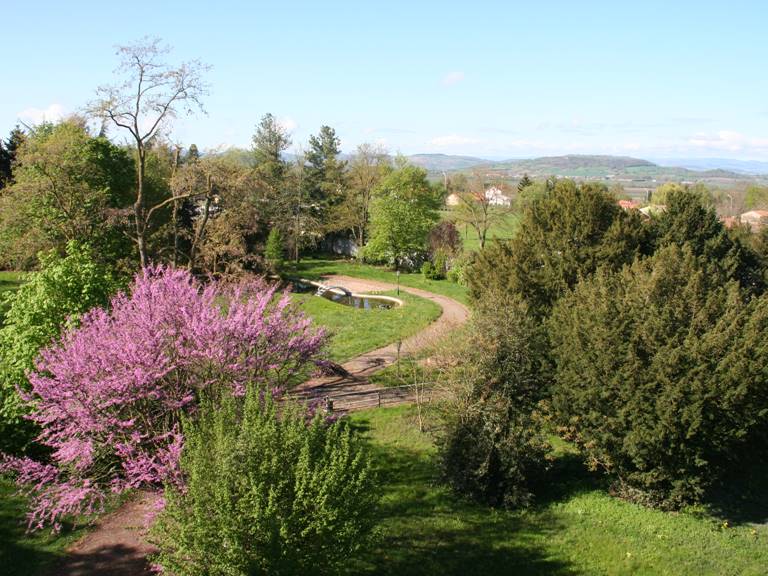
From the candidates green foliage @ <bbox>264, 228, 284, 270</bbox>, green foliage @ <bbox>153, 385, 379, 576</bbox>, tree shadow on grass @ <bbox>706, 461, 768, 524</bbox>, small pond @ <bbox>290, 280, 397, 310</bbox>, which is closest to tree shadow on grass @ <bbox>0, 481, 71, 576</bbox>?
green foliage @ <bbox>153, 385, 379, 576</bbox>

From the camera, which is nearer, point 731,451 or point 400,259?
point 731,451

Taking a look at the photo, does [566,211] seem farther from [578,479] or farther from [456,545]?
[456,545]

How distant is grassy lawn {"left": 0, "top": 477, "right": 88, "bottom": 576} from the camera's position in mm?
11547

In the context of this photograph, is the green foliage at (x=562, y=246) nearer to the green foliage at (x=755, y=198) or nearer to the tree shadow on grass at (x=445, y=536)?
the tree shadow on grass at (x=445, y=536)

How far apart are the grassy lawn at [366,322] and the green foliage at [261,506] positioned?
52.6 ft

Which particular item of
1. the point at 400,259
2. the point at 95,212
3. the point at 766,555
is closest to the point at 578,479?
the point at 766,555

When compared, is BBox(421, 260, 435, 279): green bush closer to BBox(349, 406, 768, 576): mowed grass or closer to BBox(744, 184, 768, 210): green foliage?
BBox(349, 406, 768, 576): mowed grass

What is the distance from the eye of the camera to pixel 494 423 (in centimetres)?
1412

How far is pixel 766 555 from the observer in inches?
498

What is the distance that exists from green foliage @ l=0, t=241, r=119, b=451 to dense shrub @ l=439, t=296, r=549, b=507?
1000 centimetres

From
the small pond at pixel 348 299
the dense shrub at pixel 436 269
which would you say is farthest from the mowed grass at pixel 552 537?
the dense shrub at pixel 436 269

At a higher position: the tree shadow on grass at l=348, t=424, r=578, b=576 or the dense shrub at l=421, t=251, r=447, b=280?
the dense shrub at l=421, t=251, r=447, b=280

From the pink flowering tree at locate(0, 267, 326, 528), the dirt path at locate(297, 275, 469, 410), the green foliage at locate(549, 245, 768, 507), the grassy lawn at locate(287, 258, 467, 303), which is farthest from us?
the grassy lawn at locate(287, 258, 467, 303)

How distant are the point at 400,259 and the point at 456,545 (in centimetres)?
3711
